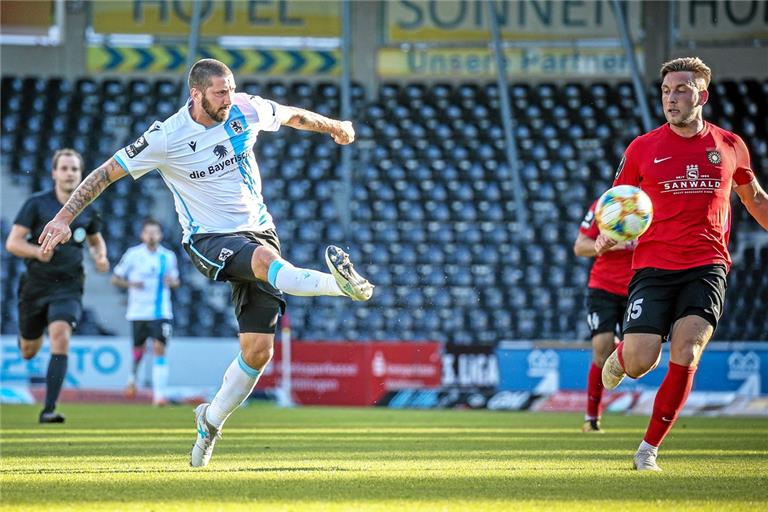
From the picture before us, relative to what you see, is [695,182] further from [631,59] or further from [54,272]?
[631,59]

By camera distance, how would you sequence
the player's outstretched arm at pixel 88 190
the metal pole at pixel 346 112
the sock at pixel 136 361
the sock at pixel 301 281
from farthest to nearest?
the metal pole at pixel 346 112 → the sock at pixel 136 361 → the player's outstretched arm at pixel 88 190 → the sock at pixel 301 281

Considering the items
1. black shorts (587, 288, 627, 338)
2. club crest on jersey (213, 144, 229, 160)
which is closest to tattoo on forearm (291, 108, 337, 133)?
club crest on jersey (213, 144, 229, 160)

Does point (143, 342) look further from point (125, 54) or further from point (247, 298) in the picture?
point (125, 54)

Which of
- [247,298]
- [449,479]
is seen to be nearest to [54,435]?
[247,298]

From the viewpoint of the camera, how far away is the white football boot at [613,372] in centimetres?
764

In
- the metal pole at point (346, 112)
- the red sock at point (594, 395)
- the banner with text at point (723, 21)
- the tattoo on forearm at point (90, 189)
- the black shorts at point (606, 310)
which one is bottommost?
the red sock at point (594, 395)

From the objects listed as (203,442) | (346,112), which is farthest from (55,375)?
(346,112)

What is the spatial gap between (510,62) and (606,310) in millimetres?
16285

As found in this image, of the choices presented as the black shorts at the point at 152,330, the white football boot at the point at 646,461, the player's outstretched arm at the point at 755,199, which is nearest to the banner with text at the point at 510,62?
the black shorts at the point at 152,330

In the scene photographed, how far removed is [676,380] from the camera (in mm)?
6953

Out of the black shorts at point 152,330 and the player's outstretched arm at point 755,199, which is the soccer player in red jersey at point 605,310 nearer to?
the player's outstretched arm at point 755,199

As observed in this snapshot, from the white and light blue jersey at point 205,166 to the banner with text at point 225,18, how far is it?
63.5ft

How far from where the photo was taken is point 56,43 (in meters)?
26.6

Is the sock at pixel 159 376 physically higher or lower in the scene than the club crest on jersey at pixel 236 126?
lower
